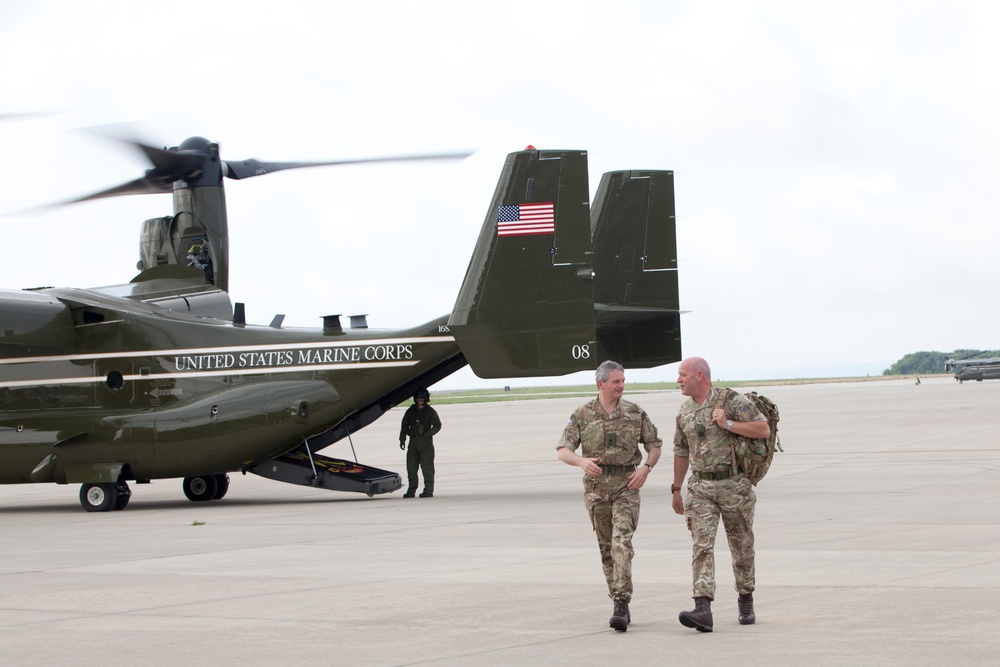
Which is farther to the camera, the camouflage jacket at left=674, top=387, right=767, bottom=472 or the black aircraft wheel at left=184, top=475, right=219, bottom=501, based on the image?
the black aircraft wheel at left=184, top=475, right=219, bottom=501

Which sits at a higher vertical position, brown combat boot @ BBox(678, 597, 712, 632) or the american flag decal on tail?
the american flag decal on tail

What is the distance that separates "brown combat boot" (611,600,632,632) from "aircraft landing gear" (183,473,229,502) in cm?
1378

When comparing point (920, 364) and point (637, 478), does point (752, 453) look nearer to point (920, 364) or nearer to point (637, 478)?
point (637, 478)

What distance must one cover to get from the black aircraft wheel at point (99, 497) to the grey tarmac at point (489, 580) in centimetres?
32

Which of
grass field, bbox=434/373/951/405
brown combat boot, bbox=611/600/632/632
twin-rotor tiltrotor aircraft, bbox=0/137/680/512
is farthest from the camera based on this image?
grass field, bbox=434/373/951/405

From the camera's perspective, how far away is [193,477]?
2036cm

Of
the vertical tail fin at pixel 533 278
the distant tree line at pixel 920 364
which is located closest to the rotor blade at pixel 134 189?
the vertical tail fin at pixel 533 278

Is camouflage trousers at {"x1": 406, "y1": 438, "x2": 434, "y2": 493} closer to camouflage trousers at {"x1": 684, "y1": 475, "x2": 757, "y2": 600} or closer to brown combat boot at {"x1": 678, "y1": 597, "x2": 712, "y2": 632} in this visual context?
camouflage trousers at {"x1": 684, "y1": 475, "x2": 757, "y2": 600}

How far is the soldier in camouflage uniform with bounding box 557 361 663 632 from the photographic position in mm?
8367

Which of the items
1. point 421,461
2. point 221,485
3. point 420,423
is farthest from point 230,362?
point 421,461

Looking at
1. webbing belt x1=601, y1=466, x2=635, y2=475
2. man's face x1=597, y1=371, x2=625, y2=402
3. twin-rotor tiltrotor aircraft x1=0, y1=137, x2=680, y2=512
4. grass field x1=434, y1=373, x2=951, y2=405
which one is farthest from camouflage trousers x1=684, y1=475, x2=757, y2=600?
Answer: grass field x1=434, y1=373, x2=951, y2=405

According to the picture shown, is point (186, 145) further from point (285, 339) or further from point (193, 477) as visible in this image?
point (193, 477)

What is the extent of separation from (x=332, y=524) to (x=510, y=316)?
4176 mm

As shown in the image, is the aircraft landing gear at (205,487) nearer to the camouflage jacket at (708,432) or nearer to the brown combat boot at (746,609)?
the camouflage jacket at (708,432)
